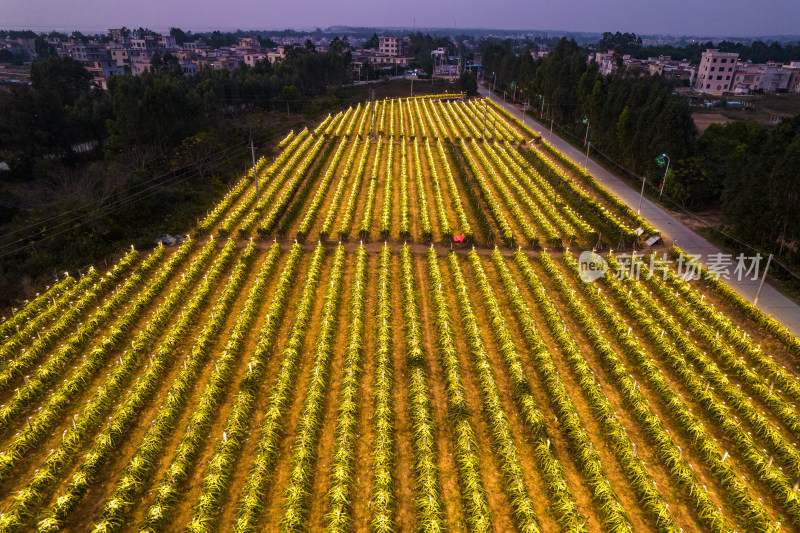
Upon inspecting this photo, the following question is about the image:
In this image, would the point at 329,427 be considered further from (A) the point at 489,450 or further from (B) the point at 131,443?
(B) the point at 131,443

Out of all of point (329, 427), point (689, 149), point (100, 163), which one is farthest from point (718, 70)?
point (329, 427)

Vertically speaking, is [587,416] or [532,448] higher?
[587,416]

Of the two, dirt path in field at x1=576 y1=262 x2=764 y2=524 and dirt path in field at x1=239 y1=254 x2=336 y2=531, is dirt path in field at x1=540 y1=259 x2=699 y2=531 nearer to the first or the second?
dirt path in field at x1=576 y1=262 x2=764 y2=524

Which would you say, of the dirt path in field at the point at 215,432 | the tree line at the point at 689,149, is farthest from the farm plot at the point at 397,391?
the tree line at the point at 689,149

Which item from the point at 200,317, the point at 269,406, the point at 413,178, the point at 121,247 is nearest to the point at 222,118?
the point at 413,178

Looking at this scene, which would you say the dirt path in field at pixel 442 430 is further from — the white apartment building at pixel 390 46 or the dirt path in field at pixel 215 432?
the white apartment building at pixel 390 46

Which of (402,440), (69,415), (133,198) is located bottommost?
(69,415)
